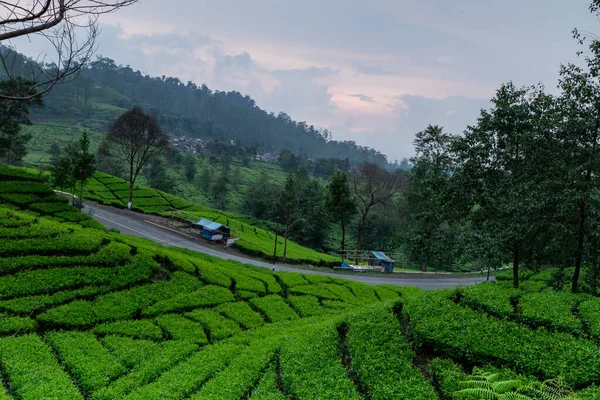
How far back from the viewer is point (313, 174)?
350ft

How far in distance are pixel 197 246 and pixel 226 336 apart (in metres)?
18.0

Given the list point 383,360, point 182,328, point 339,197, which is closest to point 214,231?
point 339,197

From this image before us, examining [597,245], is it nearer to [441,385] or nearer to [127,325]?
[441,385]

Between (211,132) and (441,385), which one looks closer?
→ (441,385)

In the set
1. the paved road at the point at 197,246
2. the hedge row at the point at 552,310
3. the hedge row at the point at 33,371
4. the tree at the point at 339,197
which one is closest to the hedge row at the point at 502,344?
the hedge row at the point at 552,310

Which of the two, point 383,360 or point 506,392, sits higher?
point 506,392

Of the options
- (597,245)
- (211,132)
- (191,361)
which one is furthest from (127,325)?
(211,132)

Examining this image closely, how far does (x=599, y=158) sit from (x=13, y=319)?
625 inches

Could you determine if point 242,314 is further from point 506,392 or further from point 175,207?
point 175,207

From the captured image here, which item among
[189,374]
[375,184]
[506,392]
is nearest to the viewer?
[506,392]

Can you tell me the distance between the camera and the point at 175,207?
38.8m

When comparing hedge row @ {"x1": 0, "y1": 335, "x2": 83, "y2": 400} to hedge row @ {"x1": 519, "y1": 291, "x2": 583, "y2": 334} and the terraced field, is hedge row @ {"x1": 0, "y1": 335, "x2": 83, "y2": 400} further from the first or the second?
the terraced field

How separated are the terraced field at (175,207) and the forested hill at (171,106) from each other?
76203 mm

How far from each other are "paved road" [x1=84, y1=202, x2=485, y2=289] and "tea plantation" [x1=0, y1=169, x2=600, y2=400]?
13.2 meters
